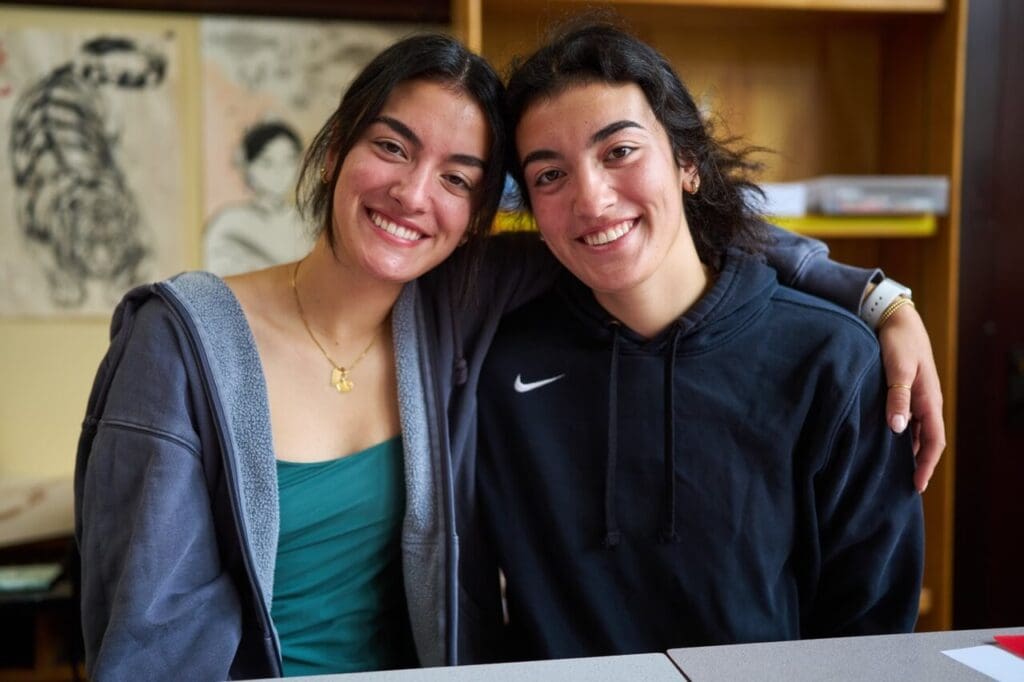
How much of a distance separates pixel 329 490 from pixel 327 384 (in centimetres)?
17

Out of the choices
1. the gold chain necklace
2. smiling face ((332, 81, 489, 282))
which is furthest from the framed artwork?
smiling face ((332, 81, 489, 282))

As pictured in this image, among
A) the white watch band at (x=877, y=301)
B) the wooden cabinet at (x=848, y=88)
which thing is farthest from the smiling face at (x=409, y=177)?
the wooden cabinet at (x=848, y=88)

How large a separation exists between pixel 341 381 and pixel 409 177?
1.12 feet

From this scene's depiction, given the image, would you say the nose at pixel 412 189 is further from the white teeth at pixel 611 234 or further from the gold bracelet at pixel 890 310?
the gold bracelet at pixel 890 310

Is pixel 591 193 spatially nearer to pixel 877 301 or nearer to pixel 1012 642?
pixel 877 301

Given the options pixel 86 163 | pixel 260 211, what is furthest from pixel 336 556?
pixel 86 163

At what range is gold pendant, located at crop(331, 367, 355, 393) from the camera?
4.77ft

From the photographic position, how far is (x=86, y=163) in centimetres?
238

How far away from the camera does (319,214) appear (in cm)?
152

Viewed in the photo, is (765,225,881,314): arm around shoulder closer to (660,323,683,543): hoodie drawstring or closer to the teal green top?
(660,323,683,543): hoodie drawstring

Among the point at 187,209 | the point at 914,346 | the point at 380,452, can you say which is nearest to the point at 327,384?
the point at 380,452

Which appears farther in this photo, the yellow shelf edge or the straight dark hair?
the yellow shelf edge

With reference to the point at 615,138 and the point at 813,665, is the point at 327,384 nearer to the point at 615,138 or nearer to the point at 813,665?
the point at 615,138

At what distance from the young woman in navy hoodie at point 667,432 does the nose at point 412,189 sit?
0.51ft
